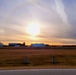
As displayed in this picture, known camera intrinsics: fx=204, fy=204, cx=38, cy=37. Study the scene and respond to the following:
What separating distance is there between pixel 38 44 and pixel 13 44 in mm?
17829
